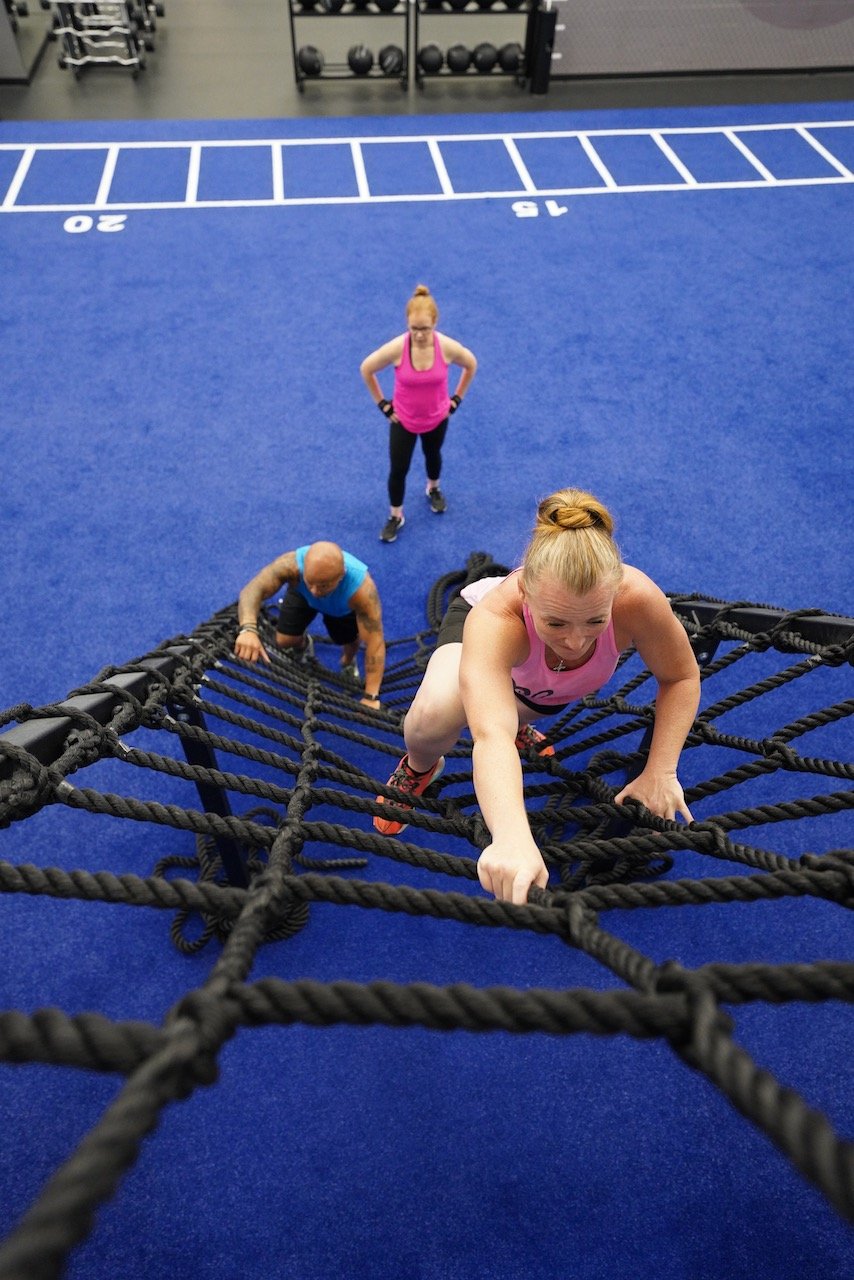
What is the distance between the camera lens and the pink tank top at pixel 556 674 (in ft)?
5.30

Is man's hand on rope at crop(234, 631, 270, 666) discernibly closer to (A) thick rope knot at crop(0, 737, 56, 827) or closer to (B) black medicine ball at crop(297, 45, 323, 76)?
(A) thick rope knot at crop(0, 737, 56, 827)

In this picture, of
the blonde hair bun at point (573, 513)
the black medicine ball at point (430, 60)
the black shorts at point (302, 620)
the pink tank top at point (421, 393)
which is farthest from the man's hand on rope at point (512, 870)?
the black medicine ball at point (430, 60)

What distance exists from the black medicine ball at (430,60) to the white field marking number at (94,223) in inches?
149

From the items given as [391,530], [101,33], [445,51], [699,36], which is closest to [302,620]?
[391,530]

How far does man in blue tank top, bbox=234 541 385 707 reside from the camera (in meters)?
2.83

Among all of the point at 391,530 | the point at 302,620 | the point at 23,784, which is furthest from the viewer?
the point at 391,530

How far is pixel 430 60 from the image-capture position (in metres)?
8.23

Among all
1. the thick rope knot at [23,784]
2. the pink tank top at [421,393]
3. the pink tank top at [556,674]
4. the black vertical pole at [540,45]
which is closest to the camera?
the thick rope knot at [23,784]

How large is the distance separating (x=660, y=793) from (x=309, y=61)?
8.96 meters

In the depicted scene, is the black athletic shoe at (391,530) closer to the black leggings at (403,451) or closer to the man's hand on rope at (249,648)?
the black leggings at (403,451)

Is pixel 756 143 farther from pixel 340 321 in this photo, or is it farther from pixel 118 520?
pixel 118 520

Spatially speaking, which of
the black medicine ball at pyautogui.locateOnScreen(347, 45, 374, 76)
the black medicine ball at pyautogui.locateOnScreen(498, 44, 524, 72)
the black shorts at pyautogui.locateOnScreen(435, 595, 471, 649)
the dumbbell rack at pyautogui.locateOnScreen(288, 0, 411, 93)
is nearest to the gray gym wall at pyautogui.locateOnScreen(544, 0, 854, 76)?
the black medicine ball at pyautogui.locateOnScreen(498, 44, 524, 72)

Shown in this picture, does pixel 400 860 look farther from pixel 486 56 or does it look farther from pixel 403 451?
pixel 486 56

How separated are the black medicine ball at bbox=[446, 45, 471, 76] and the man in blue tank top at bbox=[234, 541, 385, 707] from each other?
760 centimetres
